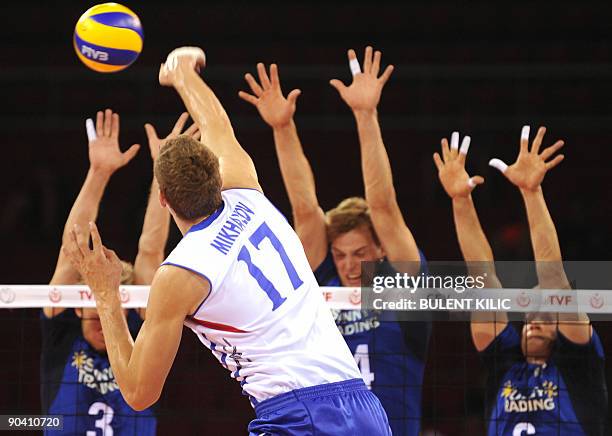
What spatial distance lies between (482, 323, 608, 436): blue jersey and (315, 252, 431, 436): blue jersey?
0.43 metres

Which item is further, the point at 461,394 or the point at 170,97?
the point at 170,97

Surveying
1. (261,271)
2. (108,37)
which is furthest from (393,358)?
(108,37)

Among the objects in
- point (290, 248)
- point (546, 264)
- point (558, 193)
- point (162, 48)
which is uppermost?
point (162, 48)

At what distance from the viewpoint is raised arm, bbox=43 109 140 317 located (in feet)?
19.5

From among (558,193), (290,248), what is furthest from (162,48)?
(290,248)

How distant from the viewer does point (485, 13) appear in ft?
49.8

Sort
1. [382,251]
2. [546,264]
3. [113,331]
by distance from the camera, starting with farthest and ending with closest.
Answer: [382,251] → [546,264] → [113,331]

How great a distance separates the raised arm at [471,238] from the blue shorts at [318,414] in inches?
75.9

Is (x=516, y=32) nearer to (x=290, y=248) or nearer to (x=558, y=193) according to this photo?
(x=558, y=193)

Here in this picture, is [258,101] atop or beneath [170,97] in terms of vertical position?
beneath

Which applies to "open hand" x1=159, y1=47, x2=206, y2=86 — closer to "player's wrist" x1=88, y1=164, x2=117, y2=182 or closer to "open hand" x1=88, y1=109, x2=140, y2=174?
"open hand" x1=88, y1=109, x2=140, y2=174

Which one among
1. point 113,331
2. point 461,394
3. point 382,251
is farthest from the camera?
point 461,394

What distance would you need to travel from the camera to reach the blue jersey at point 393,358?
5680mm

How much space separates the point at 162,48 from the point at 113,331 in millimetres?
12028
